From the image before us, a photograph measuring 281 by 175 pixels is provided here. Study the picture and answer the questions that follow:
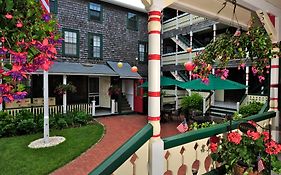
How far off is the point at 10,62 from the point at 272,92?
5.02 meters

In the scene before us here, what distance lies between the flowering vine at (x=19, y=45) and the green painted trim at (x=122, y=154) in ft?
3.00

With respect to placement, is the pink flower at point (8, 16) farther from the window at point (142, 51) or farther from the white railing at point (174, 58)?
the window at point (142, 51)

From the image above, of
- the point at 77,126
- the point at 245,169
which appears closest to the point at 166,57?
the point at 77,126

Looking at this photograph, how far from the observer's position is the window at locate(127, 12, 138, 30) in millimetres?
16327

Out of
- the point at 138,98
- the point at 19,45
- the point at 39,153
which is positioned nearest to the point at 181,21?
the point at 138,98

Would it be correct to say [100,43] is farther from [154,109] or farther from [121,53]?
[154,109]

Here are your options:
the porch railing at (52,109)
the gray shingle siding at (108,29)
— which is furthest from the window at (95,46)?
the porch railing at (52,109)

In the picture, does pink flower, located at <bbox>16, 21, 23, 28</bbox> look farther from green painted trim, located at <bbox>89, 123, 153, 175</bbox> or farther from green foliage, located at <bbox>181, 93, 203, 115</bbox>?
green foliage, located at <bbox>181, 93, 203, 115</bbox>

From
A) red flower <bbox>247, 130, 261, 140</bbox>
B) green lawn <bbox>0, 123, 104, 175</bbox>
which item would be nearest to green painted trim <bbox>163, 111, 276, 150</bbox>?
red flower <bbox>247, 130, 261, 140</bbox>

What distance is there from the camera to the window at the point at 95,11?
47.1 feet

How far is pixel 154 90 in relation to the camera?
235 cm

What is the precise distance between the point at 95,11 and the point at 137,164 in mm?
14217

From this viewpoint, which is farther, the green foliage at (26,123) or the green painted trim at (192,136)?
the green foliage at (26,123)

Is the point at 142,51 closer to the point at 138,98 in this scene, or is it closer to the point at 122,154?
the point at 138,98
